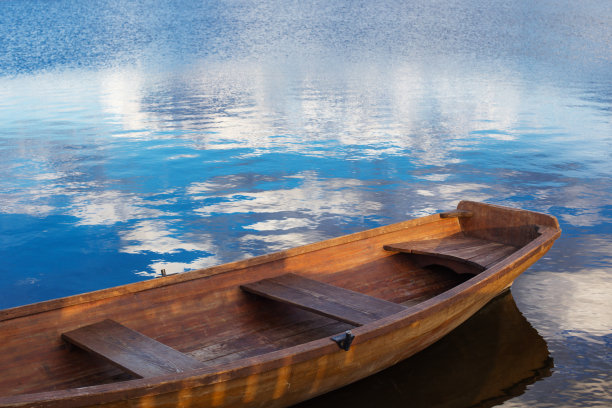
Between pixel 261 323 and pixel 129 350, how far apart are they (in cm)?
150

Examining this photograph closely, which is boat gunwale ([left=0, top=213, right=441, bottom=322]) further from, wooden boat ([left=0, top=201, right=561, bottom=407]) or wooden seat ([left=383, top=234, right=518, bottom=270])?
wooden seat ([left=383, top=234, right=518, bottom=270])

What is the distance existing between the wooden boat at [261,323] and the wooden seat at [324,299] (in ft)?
0.05

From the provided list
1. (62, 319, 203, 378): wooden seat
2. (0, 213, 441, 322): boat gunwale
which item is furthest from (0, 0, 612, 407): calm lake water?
(0, 213, 441, 322): boat gunwale

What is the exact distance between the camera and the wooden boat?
14.7 ft

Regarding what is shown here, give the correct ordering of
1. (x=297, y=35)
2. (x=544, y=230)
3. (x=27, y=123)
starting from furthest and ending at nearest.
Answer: (x=297, y=35) → (x=27, y=123) → (x=544, y=230)

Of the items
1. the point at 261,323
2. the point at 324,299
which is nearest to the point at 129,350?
the point at 261,323

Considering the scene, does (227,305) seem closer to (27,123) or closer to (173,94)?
(27,123)

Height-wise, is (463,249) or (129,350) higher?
(463,249)

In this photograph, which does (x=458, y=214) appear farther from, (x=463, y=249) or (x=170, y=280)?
(x=170, y=280)

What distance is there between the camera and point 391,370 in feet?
19.6

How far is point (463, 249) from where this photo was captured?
755 cm

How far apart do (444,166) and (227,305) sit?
8.55 m

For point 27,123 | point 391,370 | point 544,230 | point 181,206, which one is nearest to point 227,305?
point 391,370

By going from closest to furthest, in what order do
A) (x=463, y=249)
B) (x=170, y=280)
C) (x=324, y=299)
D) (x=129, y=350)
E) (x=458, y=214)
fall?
(x=129, y=350), (x=170, y=280), (x=324, y=299), (x=463, y=249), (x=458, y=214)
